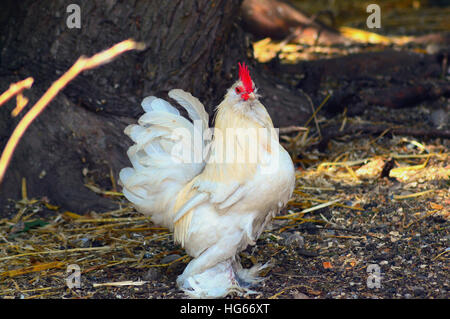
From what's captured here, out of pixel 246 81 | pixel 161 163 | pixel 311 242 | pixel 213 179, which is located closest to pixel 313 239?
pixel 311 242

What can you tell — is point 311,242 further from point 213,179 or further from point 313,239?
point 213,179

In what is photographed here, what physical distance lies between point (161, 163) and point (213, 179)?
1.45ft

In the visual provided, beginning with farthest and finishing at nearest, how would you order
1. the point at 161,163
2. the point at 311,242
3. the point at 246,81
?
the point at 311,242 → the point at 161,163 → the point at 246,81

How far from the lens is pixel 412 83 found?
6.11m

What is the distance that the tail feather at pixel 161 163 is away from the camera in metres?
3.50

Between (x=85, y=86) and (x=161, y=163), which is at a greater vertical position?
(x=85, y=86)

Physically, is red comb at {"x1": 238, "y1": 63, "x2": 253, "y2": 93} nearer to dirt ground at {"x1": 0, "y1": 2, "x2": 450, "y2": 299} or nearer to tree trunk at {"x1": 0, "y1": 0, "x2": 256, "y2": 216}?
dirt ground at {"x1": 0, "y1": 2, "x2": 450, "y2": 299}

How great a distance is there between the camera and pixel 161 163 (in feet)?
11.5

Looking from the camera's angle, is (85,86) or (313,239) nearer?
(313,239)

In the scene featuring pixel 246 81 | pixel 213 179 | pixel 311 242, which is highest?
pixel 246 81

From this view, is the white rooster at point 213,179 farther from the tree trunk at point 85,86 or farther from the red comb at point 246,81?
the tree trunk at point 85,86

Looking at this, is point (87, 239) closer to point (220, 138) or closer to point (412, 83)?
point (220, 138)

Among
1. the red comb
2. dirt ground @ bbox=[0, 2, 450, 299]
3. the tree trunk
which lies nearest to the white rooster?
the red comb

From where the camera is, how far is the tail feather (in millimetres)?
3496
